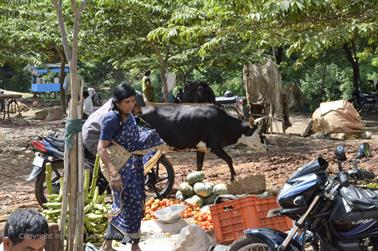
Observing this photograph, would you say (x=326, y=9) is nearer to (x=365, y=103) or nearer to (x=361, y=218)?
(x=361, y=218)

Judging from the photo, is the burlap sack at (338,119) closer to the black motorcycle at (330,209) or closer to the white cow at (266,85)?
the white cow at (266,85)

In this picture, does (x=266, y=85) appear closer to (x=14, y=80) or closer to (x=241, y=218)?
(x=241, y=218)

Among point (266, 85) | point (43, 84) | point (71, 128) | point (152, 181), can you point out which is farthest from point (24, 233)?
point (43, 84)

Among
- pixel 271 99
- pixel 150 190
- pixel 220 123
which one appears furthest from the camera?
pixel 271 99

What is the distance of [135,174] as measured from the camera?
5.53m

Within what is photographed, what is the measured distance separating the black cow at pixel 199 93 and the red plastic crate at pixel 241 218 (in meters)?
10.1

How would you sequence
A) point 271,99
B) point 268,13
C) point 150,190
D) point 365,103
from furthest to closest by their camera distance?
point 365,103
point 271,99
point 150,190
point 268,13

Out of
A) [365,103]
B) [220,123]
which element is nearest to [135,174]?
[220,123]

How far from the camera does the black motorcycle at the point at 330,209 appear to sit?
4.36 meters

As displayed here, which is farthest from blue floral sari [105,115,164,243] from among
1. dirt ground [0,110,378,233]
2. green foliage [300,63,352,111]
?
green foliage [300,63,352,111]

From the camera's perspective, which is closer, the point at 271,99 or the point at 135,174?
the point at 135,174

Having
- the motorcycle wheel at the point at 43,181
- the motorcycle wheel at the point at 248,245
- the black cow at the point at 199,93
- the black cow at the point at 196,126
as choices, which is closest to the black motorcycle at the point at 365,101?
the black cow at the point at 199,93

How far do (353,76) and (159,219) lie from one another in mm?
18142

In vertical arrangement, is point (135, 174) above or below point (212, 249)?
above
